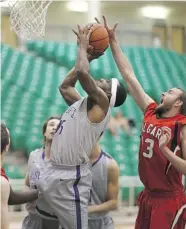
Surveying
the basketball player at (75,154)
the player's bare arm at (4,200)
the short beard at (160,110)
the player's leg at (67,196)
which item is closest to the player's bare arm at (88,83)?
the basketball player at (75,154)

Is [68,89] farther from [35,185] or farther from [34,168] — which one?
Answer: [35,185]

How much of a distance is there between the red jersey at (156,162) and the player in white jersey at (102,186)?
0.23 meters

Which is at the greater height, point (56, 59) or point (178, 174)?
point (56, 59)

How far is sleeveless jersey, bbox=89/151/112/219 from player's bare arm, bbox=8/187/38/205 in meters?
0.46

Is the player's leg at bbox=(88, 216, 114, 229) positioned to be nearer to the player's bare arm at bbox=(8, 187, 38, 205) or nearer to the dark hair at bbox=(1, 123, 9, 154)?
the player's bare arm at bbox=(8, 187, 38, 205)

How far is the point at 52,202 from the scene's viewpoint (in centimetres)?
274

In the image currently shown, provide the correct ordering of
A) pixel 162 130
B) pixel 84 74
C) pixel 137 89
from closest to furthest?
pixel 84 74, pixel 162 130, pixel 137 89

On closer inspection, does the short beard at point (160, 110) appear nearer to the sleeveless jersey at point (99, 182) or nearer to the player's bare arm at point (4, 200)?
the sleeveless jersey at point (99, 182)

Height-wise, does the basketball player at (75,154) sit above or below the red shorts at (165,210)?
above

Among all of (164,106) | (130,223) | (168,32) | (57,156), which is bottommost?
(130,223)

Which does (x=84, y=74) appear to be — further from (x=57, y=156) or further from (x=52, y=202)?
(x=52, y=202)

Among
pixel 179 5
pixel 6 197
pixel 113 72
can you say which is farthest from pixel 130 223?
pixel 179 5

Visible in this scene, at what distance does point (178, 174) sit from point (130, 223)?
2457 mm

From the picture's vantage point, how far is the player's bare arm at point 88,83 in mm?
2604
